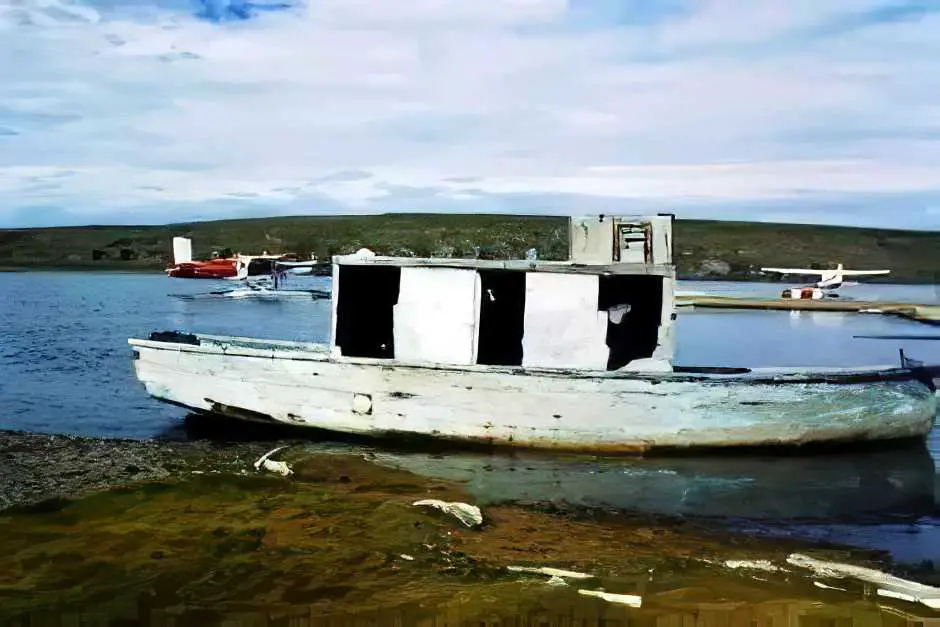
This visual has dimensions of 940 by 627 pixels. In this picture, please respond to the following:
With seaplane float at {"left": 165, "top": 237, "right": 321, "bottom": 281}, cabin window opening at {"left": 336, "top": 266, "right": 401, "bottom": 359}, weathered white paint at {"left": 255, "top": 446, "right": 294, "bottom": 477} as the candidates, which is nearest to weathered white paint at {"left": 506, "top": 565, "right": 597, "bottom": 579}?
weathered white paint at {"left": 255, "top": 446, "right": 294, "bottom": 477}

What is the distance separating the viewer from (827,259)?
4331 inches

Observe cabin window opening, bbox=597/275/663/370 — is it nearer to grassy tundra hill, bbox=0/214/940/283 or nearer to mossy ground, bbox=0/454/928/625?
mossy ground, bbox=0/454/928/625

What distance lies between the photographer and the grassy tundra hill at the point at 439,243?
11019cm

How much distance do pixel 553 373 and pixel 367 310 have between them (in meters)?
3.49

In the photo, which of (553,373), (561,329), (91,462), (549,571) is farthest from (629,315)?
(91,462)

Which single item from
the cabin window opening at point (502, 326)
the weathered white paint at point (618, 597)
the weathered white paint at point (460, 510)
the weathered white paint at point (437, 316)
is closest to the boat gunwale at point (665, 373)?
the weathered white paint at point (437, 316)

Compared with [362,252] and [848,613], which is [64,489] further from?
[848,613]

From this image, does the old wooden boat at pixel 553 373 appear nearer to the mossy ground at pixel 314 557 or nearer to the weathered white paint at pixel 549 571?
the mossy ground at pixel 314 557

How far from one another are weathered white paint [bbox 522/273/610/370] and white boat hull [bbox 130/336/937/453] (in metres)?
0.66

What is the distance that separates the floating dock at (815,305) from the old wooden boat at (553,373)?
4071cm

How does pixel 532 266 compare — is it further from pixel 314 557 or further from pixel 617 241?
pixel 314 557

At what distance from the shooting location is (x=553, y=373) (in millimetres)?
12203

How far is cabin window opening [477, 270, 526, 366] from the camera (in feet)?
44.1

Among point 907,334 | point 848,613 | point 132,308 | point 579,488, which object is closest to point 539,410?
point 579,488
